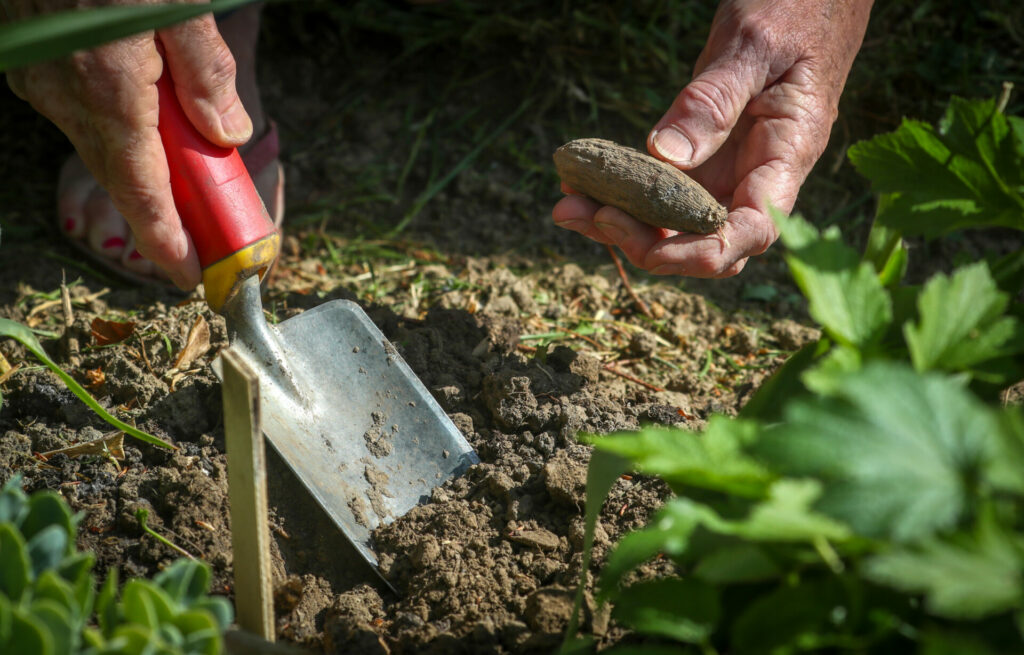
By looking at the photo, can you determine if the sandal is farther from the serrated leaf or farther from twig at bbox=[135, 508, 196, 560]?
the serrated leaf

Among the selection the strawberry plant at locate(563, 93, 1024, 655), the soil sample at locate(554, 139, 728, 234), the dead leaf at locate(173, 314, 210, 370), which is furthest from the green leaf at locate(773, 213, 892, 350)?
the dead leaf at locate(173, 314, 210, 370)

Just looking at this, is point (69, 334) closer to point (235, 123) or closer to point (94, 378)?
point (94, 378)

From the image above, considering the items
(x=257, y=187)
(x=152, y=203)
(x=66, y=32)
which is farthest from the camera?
(x=257, y=187)

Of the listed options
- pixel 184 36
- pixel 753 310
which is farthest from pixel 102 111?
pixel 753 310

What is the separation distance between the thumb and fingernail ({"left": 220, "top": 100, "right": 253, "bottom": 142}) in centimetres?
86

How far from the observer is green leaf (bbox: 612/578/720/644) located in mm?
777

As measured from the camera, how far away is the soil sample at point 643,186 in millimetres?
1712

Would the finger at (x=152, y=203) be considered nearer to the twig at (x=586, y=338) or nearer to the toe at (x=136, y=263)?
the toe at (x=136, y=263)

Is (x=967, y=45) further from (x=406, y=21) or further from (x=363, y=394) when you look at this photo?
(x=363, y=394)

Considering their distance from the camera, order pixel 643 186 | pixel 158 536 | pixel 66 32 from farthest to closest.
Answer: pixel 643 186 → pixel 158 536 → pixel 66 32

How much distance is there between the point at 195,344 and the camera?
1763mm

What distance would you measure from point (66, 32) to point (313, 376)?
999 millimetres

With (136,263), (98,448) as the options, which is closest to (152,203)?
(98,448)

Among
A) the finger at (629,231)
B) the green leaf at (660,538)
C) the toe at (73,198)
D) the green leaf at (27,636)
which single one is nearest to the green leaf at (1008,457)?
the green leaf at (660,538)
